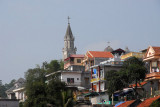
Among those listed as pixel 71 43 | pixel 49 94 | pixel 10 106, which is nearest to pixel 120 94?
pixel 49 94

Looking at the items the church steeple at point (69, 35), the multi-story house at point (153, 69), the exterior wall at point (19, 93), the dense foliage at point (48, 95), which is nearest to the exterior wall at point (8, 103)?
the dense foliage at point (48, 95)

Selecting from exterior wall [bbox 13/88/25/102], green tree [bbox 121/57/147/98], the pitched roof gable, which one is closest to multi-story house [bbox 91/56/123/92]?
the pitched roof gable

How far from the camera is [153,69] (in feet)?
232

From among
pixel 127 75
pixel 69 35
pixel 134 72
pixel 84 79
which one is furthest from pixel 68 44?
pixel 134 72

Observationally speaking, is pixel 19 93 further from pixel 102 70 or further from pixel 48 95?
pixel 48 95

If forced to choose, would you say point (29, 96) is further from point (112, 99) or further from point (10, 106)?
point (112, 99)

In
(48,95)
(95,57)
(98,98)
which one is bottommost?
(98,98)

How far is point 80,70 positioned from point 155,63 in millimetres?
28462

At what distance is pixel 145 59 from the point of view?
234 ft

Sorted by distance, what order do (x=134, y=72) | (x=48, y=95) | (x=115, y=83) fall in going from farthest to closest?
(x=48, y=95)
(x=115, y=83)
(x=134, y=72)

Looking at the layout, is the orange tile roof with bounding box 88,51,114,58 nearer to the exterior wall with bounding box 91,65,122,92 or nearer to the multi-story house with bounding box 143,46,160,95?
the exterior wall with bounding box 91,65,122,92

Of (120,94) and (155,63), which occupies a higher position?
(155,63)

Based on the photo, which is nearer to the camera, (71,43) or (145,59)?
(145,59)

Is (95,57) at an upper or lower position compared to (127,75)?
upper
